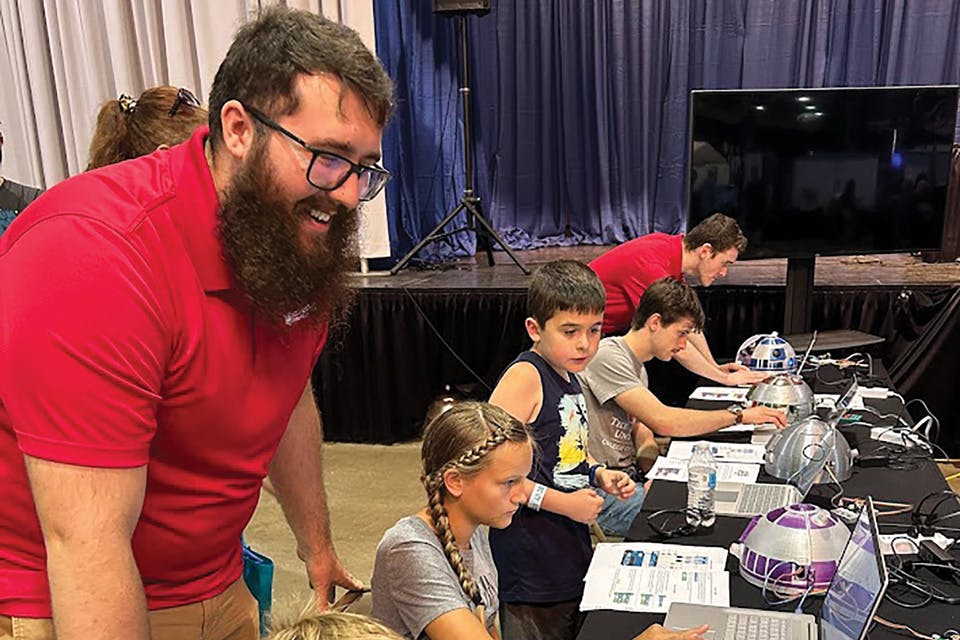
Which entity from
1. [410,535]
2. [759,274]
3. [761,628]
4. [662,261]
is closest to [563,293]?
[410,535]

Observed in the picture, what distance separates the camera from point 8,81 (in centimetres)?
450

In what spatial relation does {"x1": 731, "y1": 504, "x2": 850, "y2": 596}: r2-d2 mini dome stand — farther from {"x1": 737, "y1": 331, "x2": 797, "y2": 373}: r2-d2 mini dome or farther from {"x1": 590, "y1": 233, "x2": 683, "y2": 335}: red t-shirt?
{"x1": 590, "y1": 233, "x2": 683, "y2": 335}: red t-shirt

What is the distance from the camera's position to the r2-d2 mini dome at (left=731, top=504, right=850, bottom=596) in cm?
132

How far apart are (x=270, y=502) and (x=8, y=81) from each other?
115 inches

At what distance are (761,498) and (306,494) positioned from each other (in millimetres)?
949

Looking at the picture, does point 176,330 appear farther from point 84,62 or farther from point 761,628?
point 84,62

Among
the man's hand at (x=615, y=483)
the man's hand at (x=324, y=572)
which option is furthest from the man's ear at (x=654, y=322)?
the man's hand at (x=324, y=572)

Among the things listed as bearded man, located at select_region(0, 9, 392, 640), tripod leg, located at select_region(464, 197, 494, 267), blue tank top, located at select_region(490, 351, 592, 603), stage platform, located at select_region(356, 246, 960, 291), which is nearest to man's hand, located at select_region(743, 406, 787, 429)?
blue tank top, located at select_region(490, 351, 592, 603)

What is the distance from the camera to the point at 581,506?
5.59 feet

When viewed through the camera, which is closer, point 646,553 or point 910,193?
point 646,553

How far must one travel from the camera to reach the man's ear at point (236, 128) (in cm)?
92

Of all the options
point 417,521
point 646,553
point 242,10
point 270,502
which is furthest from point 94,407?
point 242,10

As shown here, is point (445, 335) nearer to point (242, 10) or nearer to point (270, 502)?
point (270, 502)

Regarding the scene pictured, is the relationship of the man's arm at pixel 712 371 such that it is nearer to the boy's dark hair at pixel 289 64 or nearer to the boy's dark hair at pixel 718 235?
the boy's dark hair at pixel 718 235
